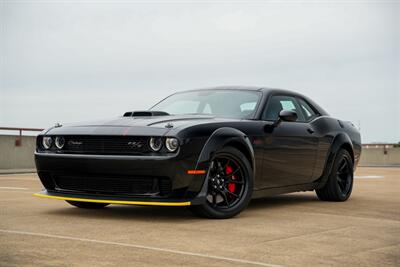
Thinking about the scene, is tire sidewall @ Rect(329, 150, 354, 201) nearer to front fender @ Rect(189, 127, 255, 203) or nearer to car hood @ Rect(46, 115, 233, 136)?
front fender @ Rect(189, 127, 255, 203)

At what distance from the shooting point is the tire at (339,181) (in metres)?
8.69

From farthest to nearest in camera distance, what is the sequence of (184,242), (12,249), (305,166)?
(305,166), (184,242), (12,249)

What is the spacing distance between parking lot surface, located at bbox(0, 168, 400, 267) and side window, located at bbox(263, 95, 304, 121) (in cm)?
107

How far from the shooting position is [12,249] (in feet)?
14.6

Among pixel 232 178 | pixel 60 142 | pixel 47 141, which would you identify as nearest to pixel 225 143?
pixel 232 178

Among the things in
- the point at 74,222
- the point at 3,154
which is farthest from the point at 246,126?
the point at 3,154

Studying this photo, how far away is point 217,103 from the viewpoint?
758 cm

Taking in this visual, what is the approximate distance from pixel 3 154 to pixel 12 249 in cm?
1548

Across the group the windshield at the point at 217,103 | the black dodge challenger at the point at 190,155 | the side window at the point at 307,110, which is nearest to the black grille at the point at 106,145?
the black dodge challenger at the point at 190,155

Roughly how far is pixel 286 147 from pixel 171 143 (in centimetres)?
192

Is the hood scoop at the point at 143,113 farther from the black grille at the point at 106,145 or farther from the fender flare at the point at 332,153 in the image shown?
the fender flare at the point at 332,153

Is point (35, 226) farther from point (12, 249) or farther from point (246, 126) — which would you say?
point (246, 126)

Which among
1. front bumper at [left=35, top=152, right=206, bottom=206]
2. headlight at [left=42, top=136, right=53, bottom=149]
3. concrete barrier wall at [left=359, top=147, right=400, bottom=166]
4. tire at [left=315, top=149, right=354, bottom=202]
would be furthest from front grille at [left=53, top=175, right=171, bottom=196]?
concrete barrier wall at [left=359, top=147, right=400, bottom=166]

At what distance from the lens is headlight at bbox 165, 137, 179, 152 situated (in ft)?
19.8
